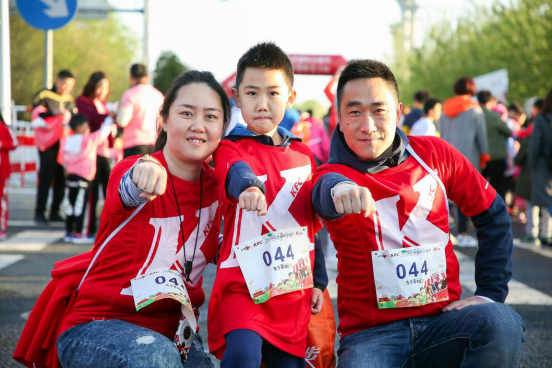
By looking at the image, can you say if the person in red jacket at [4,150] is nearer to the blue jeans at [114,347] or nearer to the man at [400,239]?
the blue jeans at [114,347]

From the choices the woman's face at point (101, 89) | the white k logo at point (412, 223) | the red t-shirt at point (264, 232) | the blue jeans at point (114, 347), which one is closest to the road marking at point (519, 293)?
the white k logo at point (412, 223)

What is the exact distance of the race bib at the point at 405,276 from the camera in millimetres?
2889

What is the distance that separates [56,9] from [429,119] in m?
4.87

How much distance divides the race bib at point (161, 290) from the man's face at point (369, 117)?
958mm

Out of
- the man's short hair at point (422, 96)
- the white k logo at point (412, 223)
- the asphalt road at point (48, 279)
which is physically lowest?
the asphalt road at point (48, 279)

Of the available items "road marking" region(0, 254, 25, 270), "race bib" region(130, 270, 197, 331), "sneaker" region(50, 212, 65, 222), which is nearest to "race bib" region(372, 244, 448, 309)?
"race bib" region(130, 270, 197, 331)

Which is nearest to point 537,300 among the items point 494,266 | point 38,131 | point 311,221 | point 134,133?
point 494,266

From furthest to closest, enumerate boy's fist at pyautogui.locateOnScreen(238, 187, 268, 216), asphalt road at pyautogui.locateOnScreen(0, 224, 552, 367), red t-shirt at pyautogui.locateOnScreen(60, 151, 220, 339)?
1. asphalt road at pyautogui.locateOnScreen(0, 224, 552, 367)
2. red t-shirt at pyautogui.locateOnScreen(60, 151, 220, 339)
3. boy's fist at pyautogui.locateOnScreen(238, 187, 268, 216)

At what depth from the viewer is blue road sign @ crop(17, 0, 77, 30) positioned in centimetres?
818

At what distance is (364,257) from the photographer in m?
2.95

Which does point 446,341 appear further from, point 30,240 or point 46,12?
point 30,240

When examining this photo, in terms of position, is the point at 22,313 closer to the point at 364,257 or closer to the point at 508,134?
the point at 364,257

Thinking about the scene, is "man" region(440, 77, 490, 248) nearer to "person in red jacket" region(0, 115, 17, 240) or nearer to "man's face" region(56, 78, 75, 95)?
"man's face" region(56, 78, 75, 95)

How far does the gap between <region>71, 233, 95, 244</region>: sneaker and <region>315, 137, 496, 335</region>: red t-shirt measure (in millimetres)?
6199
